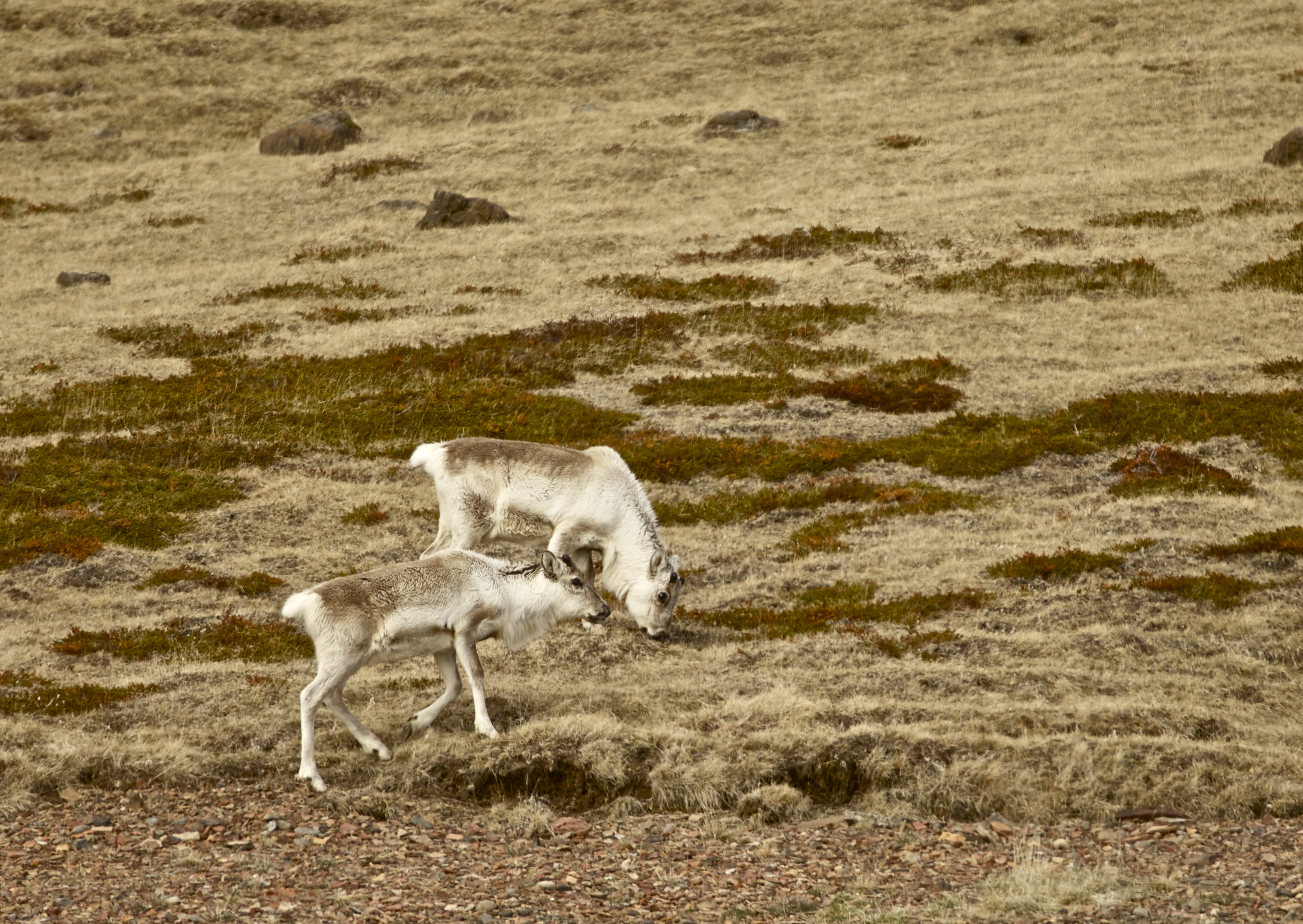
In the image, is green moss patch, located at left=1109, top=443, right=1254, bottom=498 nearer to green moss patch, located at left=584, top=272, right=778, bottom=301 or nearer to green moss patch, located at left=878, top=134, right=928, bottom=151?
green moss patch, located at left=584, top=272, right=778, bottom=301

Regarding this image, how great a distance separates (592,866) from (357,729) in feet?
12.3

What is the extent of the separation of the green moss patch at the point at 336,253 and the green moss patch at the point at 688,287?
948 cm

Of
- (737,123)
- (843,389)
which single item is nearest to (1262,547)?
(843,389)

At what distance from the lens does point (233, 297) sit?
130 ft

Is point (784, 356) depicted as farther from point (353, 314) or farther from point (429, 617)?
point (429, 617)

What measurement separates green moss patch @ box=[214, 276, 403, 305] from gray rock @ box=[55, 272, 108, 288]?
18.1ft

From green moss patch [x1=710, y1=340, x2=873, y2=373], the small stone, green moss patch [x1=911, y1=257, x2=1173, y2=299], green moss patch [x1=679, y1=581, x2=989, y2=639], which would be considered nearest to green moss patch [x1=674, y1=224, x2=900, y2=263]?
green moss patch [x1=911, y1=257, x2=1173, y2=299]

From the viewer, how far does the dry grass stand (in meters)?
14.0

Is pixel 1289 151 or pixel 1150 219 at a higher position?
pixel 1289 151

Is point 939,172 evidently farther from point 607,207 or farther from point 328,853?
point 328,853

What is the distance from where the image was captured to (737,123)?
58.5 metres

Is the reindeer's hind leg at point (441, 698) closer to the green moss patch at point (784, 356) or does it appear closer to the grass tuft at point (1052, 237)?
the green moss patch at point (784, 356)

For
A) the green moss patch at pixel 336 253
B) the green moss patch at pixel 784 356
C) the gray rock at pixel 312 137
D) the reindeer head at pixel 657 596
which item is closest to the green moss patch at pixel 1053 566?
the reindeer head at pixel 657 596

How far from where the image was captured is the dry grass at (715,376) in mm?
13977
